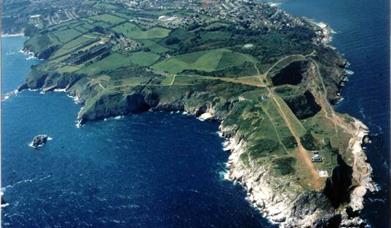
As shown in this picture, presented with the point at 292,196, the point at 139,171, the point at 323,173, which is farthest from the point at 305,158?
the point at 139,171

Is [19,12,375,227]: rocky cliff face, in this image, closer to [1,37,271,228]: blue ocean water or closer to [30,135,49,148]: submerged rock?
[1,37,271,228]: blue ocean water

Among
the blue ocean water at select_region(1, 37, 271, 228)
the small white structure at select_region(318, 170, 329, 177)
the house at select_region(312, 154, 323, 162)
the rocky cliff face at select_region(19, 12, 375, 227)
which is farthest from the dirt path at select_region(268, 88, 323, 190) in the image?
the blue ocean water at select_region(1, 37, 271, 228)

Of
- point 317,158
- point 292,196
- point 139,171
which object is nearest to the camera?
point 292,196

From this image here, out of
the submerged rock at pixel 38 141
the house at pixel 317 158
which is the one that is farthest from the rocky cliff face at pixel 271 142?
the submerged rock at pixel 38 141

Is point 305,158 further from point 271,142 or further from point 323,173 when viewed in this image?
point 271,142

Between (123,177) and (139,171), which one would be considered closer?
(123,177)

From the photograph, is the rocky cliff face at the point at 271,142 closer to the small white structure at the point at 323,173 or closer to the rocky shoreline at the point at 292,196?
the rocky shoreline at the point at 292,196
